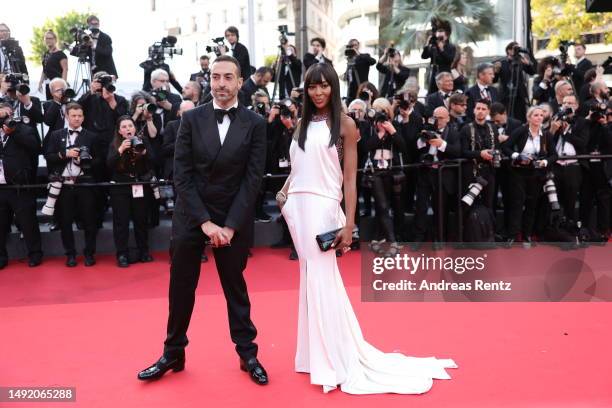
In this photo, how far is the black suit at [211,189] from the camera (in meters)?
3.40

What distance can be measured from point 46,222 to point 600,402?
20.4 feet

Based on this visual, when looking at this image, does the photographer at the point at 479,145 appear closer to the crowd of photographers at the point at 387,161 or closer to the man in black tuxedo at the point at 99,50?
the crowd of photographers at the point at 387,161

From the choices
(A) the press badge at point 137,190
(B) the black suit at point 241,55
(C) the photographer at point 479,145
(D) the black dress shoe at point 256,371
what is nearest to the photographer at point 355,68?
(B) the black suit at point 241,55

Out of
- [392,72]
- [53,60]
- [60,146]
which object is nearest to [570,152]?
[392,72]

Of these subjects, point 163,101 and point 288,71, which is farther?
point 288,71

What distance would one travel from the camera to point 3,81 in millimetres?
7078

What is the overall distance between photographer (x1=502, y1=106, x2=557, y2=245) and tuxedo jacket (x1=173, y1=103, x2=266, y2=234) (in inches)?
157

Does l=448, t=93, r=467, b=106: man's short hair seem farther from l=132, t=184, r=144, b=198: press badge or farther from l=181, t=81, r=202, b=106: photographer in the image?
l=132, t=184, r=144, b=198: press badge

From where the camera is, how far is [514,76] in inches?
359

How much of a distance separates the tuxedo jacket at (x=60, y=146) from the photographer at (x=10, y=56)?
2663 mm

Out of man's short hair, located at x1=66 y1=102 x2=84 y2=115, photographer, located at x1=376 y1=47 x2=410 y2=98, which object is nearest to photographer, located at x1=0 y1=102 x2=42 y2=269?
man's short hair, located at x1=66 y1=102 x2=84 y2=115

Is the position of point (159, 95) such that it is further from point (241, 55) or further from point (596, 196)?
point (596, 196)

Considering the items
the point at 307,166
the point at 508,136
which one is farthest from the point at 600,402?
the point at 508,136

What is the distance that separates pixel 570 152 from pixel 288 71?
4.00 metres
